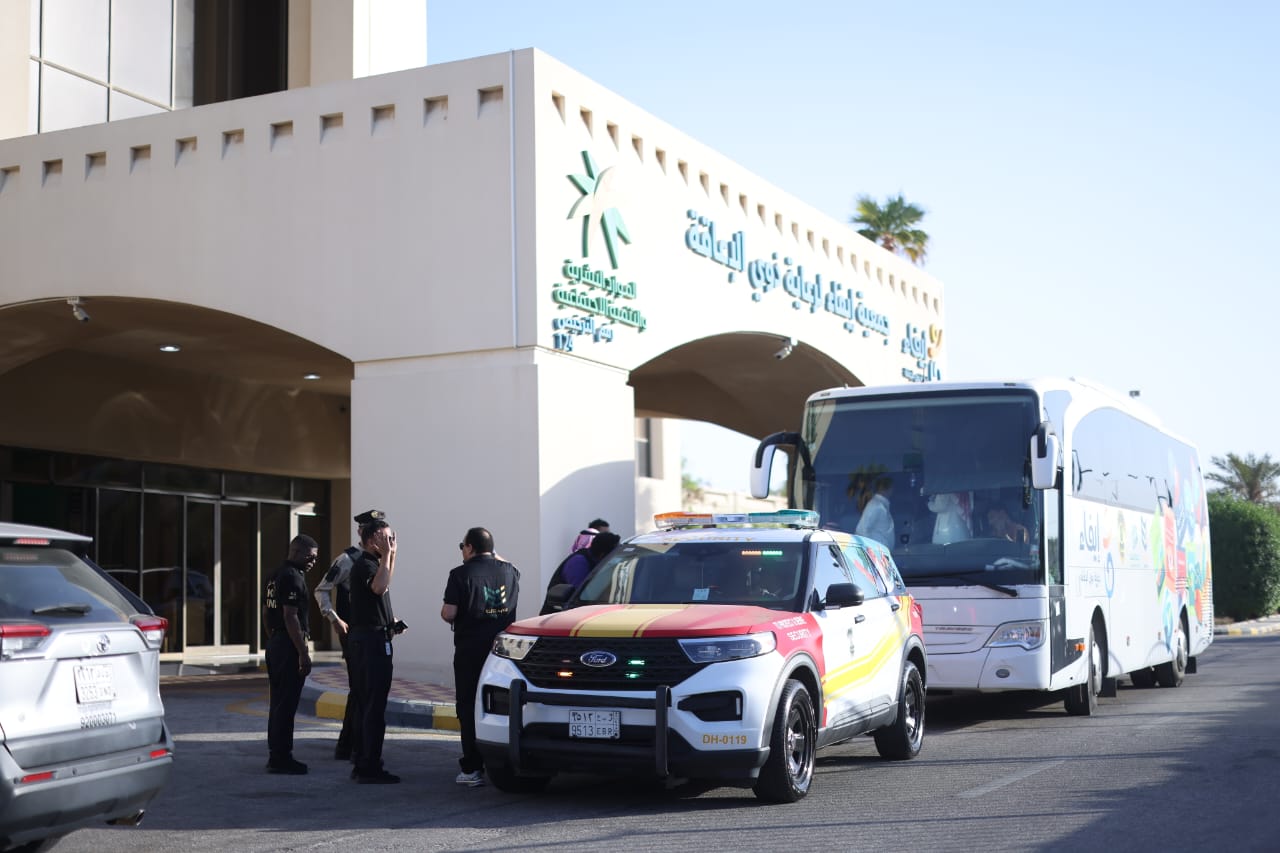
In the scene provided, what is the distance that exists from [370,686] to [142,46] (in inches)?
714

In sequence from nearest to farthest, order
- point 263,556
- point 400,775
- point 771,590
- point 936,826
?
point 936,826, point 771,590, point 400,775, point 263,556

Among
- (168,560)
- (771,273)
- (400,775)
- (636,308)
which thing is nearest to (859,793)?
(400,775)

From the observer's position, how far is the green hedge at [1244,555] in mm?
39594

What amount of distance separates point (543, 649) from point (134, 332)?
14.5m

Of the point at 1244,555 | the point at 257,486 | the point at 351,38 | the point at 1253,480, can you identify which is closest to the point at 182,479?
the point at 257,486

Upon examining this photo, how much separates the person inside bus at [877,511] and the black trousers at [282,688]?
6034 millimetres

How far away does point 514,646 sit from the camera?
31.7ft

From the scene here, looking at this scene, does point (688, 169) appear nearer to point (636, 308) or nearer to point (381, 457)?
point (636, 308)

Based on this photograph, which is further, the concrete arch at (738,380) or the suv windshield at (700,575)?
the concrete arch at (738,380)

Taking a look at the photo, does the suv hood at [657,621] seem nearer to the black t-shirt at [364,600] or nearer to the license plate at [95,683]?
the black t-shirt at [364,600]

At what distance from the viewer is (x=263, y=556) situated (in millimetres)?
27781

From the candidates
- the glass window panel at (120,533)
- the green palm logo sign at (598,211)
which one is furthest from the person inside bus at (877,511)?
the glass window panel at (120,533)

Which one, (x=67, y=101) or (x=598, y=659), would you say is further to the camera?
(x=67, y=101)

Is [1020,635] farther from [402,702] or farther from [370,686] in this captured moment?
[370,686]
